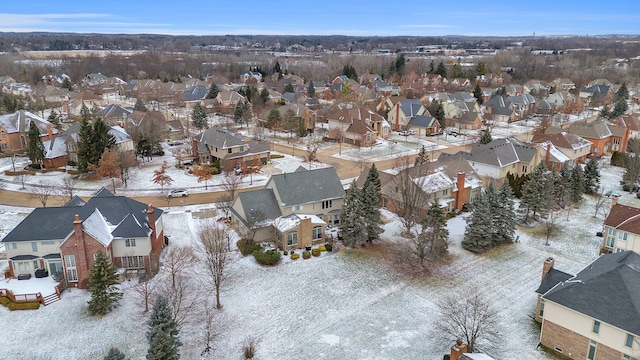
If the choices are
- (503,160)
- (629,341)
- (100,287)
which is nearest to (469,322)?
(629,341)

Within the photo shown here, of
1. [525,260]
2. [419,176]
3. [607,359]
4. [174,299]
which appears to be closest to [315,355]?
[174,299]

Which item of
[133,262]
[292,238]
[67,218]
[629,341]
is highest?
[67,218]

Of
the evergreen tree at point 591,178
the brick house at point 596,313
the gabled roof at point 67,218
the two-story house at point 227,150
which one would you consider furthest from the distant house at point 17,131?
the evergreen tree at point 591,178

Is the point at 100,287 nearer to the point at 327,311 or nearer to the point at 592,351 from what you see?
the point at 327,311

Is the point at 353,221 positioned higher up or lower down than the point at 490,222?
higher up

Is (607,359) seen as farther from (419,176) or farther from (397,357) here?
(419,176)

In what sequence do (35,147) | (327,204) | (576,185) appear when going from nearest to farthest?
(327,204)
(576,185)
(35,147)

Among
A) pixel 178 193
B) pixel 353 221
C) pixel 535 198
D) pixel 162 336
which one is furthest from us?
pixel 178 193

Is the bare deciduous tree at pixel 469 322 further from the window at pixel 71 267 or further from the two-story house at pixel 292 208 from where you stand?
the window at pixel 71 267
